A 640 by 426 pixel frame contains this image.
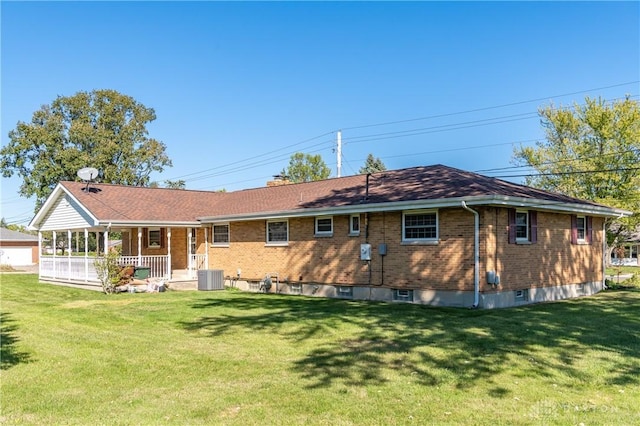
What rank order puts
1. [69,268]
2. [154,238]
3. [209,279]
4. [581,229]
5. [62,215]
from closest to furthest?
[581,229]
[209,279]
[69,268]
[62,215]
[154,238]

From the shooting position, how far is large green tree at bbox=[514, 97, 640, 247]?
108ft

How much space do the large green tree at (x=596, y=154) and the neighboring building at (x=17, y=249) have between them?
1944 inches

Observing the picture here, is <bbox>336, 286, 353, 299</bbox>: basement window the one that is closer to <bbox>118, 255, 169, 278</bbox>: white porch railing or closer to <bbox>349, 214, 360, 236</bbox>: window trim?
<bbox>349, 214, 360, 236</bbox>: window trim

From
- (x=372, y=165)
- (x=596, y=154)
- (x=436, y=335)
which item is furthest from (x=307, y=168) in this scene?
(x=436, y=335)

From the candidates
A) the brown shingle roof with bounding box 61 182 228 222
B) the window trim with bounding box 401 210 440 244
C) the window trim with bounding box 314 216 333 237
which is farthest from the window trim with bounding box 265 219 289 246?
the window trim with bounding box 401 210 440 244

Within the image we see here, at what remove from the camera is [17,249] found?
5428 centimetres

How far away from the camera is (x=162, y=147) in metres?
51.0

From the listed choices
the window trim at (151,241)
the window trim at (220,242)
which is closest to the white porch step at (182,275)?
the window trim at (220,242)

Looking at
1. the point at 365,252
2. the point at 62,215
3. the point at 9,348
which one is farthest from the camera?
the point at 62,215

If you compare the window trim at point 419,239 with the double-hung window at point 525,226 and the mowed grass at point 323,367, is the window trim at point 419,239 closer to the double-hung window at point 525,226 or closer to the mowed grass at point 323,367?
the double-hung window at point 525,226

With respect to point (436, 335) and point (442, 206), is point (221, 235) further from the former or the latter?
point (436, 335)

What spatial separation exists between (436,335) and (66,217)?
20641 millimetres

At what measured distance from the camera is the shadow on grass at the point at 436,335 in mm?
7625

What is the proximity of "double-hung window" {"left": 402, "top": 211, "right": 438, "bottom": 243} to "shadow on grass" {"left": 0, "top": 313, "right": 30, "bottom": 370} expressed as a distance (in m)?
10.6
